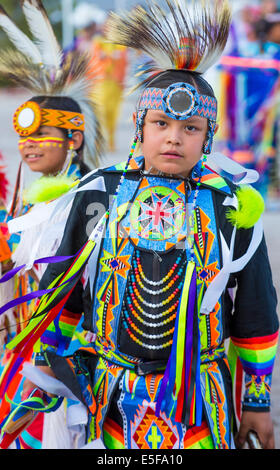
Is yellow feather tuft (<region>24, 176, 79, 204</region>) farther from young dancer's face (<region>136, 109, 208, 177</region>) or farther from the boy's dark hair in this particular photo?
the boy's dark hair

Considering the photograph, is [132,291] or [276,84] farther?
[276,84]

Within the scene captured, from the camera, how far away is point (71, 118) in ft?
10.4

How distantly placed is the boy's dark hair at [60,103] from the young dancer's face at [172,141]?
1217mm

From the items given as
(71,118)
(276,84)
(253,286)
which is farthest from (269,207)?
(253,286)

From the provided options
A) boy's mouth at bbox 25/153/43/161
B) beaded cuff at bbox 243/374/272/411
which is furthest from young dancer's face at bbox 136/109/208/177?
boy's mouth at bbox 25/153/43/161

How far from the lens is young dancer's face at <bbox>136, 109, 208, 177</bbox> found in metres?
1.95

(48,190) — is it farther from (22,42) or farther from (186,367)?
(22,42)

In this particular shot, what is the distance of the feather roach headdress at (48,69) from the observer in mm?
2883

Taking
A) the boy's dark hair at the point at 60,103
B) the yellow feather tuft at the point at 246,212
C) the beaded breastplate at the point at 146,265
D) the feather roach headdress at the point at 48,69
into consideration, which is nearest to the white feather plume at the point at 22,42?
the feather roach headdress at the point at 48,69

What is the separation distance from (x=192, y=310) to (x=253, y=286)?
0.25 metres

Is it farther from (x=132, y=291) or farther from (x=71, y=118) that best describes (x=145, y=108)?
(x=71, y=118)

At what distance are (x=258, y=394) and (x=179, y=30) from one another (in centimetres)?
117

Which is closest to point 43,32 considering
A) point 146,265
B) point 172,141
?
point 172,141
